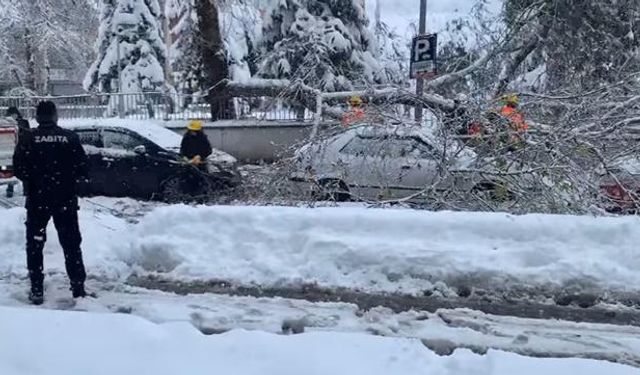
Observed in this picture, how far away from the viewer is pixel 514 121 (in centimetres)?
822

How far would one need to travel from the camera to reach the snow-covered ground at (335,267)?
468 centimetres

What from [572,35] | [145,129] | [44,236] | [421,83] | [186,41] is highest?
[186,41]

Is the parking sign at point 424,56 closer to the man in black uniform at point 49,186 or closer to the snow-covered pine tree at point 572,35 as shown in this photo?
the snow-covered pine tree at point 572,35

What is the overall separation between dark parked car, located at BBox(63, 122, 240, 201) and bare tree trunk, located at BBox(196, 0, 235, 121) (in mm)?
6132

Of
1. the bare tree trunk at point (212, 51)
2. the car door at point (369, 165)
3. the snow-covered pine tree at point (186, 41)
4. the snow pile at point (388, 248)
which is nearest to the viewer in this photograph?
the snow pile at point (388, 248)

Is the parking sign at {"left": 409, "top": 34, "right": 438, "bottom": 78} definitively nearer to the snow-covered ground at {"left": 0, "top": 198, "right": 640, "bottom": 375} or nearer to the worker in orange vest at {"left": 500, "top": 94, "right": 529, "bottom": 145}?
the worker in orange vest at {"left": 500, "top": 94, "right": 529, "bottom": 145}

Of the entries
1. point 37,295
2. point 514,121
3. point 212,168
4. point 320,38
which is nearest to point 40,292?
point 37,295

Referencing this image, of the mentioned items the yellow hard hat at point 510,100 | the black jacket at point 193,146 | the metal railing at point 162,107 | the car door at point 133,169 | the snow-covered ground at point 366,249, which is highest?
the metal railing at point 162,107

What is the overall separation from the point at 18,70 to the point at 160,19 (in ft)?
32.3

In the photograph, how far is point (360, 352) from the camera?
4.13 meters

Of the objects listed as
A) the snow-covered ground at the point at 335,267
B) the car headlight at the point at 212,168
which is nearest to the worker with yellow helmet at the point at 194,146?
the car headlight at the point at 212,168

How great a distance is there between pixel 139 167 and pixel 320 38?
9.68 meters

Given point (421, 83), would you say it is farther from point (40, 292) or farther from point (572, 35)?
point (40, 292)

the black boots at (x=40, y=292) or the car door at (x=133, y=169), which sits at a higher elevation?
the car door at (x=133, y=169)
